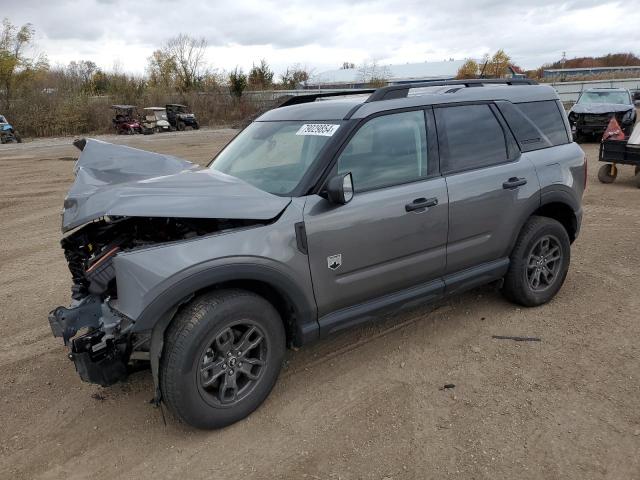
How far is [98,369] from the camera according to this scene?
2715mm

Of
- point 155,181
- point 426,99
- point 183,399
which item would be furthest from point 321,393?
point 426,99

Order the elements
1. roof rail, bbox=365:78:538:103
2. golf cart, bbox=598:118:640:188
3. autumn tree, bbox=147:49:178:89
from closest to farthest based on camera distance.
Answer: roof rail, bbox=365:78:538:103 < golf cart, bbox=598:118:640:188 < autumn tree, bbox=147:49:178:89

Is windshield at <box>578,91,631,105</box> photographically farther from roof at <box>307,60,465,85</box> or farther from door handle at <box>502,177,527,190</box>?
roof at <box>307,60,465,85</box>

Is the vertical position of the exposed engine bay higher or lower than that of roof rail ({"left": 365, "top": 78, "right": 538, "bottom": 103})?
lower

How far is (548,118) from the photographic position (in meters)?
4.39

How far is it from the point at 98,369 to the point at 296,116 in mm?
2166

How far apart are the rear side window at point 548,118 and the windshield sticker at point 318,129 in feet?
6.21

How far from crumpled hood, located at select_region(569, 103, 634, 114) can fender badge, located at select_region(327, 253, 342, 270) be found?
1571 centimetres

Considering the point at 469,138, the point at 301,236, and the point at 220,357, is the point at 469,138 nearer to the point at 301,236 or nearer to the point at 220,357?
the point at 301,236

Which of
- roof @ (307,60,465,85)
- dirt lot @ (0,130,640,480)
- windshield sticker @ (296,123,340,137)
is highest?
roof @ (307,60,465,85)

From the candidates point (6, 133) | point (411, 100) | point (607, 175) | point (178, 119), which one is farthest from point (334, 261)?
point (178, 119)

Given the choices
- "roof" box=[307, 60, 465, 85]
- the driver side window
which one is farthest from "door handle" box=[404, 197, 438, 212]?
"roof" box=[307, 60, 465, 85]

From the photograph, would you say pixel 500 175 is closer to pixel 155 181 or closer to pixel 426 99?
pixel 426 99

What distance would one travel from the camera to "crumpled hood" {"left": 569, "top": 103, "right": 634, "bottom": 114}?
15711 millimetres
